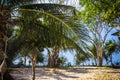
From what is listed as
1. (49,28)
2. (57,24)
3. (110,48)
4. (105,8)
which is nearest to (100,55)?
(110,48)

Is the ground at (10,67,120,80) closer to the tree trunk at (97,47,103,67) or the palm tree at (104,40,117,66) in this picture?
the tree trunk at (97,47,103,67)

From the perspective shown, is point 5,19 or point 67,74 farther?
point 67,74

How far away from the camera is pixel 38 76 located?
25.5 metres

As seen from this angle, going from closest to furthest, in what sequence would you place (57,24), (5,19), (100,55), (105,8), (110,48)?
(57,24) < (5,19) < (105,8) < (100,55) < (110,48)

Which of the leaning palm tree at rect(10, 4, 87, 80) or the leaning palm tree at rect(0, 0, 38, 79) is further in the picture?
the leaning palm tree at rect(0, 0, 38, 79)

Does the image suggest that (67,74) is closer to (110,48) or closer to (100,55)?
(100,55)

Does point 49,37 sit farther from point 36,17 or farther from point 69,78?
point 69,78

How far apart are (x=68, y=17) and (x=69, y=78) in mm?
12867

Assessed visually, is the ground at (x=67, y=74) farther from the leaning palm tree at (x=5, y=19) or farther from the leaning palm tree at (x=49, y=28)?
the leaning palm tree at (x=49, y=28)

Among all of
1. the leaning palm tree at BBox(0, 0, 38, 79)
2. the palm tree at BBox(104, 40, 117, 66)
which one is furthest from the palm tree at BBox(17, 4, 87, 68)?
the palm tree at BBox(104, 40, 117, 66)

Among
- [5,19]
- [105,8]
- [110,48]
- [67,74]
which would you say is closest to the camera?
[5,19]

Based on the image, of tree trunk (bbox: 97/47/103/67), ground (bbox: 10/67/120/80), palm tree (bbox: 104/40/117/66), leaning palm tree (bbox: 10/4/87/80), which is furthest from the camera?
palm tree (bbox: 104/40/117/66)

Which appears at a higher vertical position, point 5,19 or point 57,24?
point 5,19

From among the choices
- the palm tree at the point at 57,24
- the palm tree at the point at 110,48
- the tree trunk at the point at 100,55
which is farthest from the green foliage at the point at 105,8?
the palm tree at the point at 110,48
